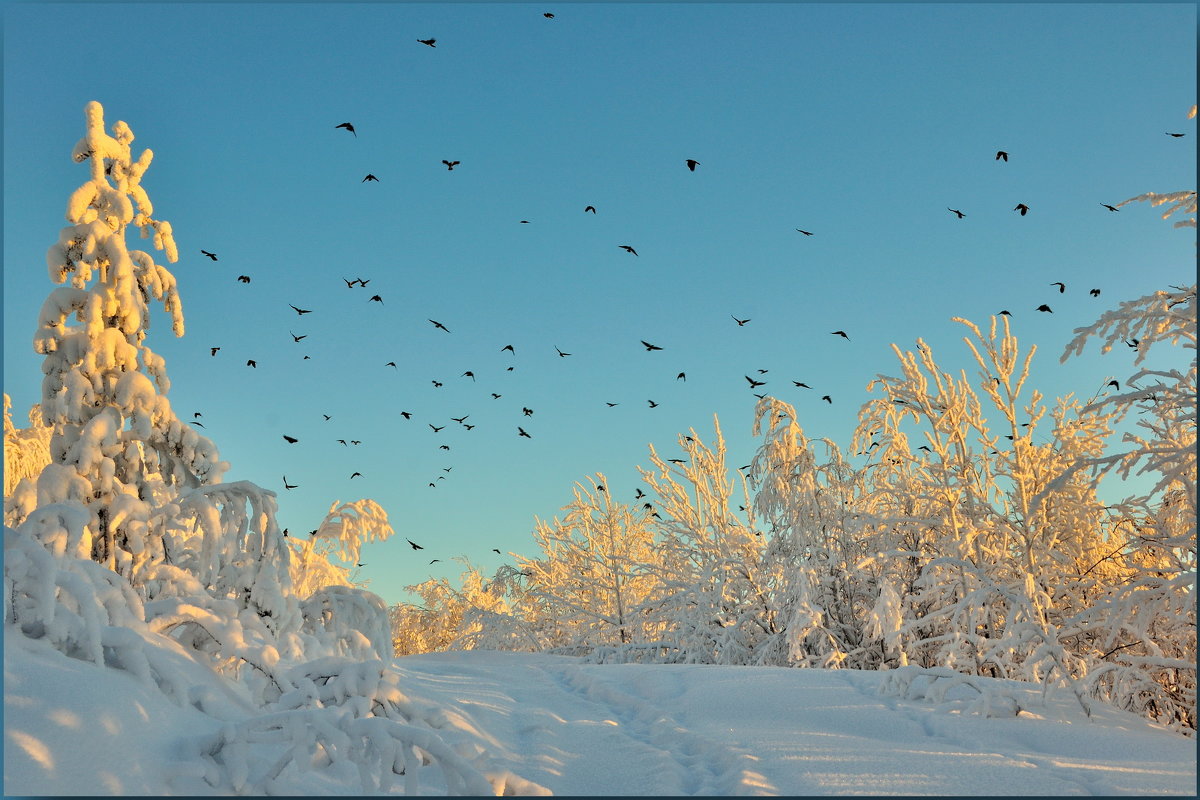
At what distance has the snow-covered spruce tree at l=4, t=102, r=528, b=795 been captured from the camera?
135 inches

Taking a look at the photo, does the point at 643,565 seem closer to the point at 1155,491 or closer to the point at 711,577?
the point at 711,577

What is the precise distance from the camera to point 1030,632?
663 centimetres

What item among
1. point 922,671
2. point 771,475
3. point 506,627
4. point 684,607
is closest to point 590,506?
point 506,627

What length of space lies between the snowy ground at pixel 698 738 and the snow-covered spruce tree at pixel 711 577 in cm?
603

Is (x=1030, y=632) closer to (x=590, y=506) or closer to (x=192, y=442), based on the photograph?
(x=192, y=442)

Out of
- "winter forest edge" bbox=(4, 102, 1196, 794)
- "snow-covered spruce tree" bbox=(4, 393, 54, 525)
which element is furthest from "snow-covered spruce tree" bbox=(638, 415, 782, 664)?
"snow-covered spruce tree" bbox=(4, 393, 54, 525)

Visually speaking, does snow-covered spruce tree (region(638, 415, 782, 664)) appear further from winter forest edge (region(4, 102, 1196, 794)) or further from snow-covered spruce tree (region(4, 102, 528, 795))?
snow-covered spruce tree (region(4, 102, 528, 795))

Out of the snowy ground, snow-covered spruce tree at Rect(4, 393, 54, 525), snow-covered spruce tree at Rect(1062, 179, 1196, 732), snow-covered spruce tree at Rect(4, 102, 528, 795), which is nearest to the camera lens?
the snowy ground

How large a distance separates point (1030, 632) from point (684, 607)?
877cm

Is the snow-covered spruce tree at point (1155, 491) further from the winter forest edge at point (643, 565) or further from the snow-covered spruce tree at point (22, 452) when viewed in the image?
the snow-covered spruce tree at point (22, 452)

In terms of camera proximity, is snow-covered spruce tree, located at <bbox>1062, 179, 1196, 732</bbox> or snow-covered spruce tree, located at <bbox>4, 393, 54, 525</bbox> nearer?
snow-covered spruce tree, located at <bbox>1062, 179, 1196, 732</bbox>

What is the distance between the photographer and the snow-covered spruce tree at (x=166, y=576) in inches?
135

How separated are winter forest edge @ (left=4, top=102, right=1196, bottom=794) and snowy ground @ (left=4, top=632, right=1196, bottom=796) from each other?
248 millimetres

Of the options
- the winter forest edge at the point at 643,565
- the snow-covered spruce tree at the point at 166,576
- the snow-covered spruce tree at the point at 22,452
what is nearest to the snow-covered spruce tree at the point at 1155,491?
the winter forest edge at the point at 643,565
